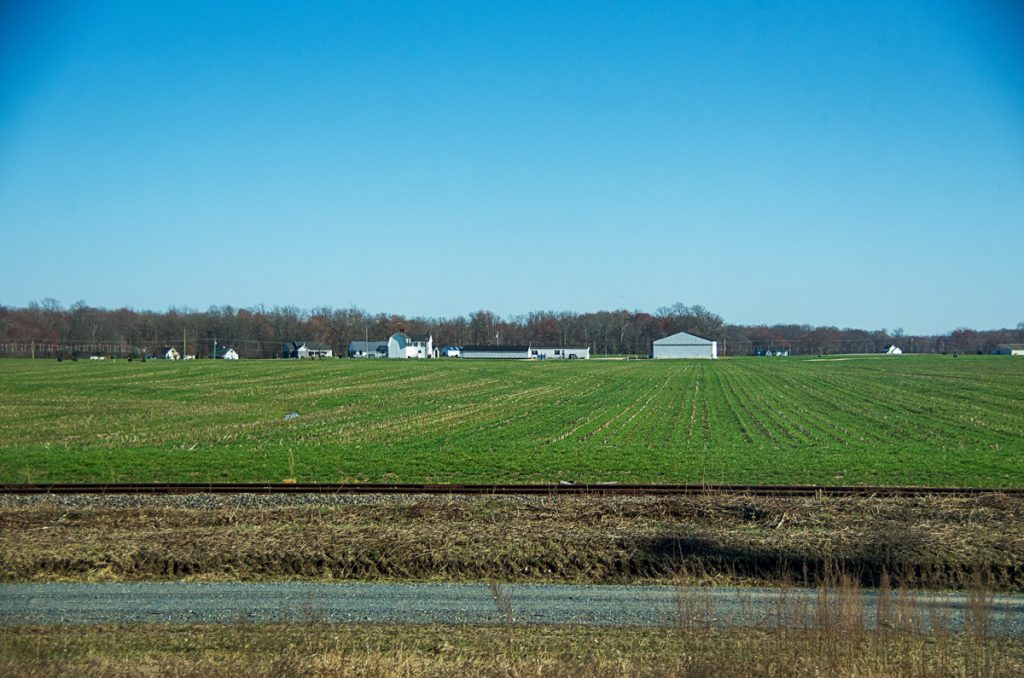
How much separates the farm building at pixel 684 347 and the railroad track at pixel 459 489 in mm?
155541

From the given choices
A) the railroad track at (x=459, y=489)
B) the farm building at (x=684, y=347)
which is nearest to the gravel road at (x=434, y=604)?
the railroad track at (x=459, y=489)

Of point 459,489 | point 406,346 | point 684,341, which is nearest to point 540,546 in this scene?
point 459,489

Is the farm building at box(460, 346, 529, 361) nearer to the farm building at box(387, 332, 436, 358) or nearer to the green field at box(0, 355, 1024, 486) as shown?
the farm building at box(387, 332, 436, 358)

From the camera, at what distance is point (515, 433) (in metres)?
35.8

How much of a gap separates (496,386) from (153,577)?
5787 centimetres

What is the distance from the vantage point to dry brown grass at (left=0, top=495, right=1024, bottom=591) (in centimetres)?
1327

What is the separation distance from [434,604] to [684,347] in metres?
168

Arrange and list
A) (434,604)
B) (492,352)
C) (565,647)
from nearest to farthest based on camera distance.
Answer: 1. (565,647)
2. (434,604)
3. (492,352)

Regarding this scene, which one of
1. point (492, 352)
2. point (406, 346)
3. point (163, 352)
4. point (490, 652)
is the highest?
point (406, 346)

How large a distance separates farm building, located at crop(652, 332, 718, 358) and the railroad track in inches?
6124

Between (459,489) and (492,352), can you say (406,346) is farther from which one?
(459,489)

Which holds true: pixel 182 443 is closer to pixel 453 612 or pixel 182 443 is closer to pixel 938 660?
pixel 453 612

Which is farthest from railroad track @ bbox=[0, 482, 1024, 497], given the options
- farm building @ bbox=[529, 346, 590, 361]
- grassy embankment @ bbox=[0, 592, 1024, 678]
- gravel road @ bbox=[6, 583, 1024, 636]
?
farm building @ bbox=[529, 346, 590, 361]

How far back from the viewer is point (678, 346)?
6914 inches
